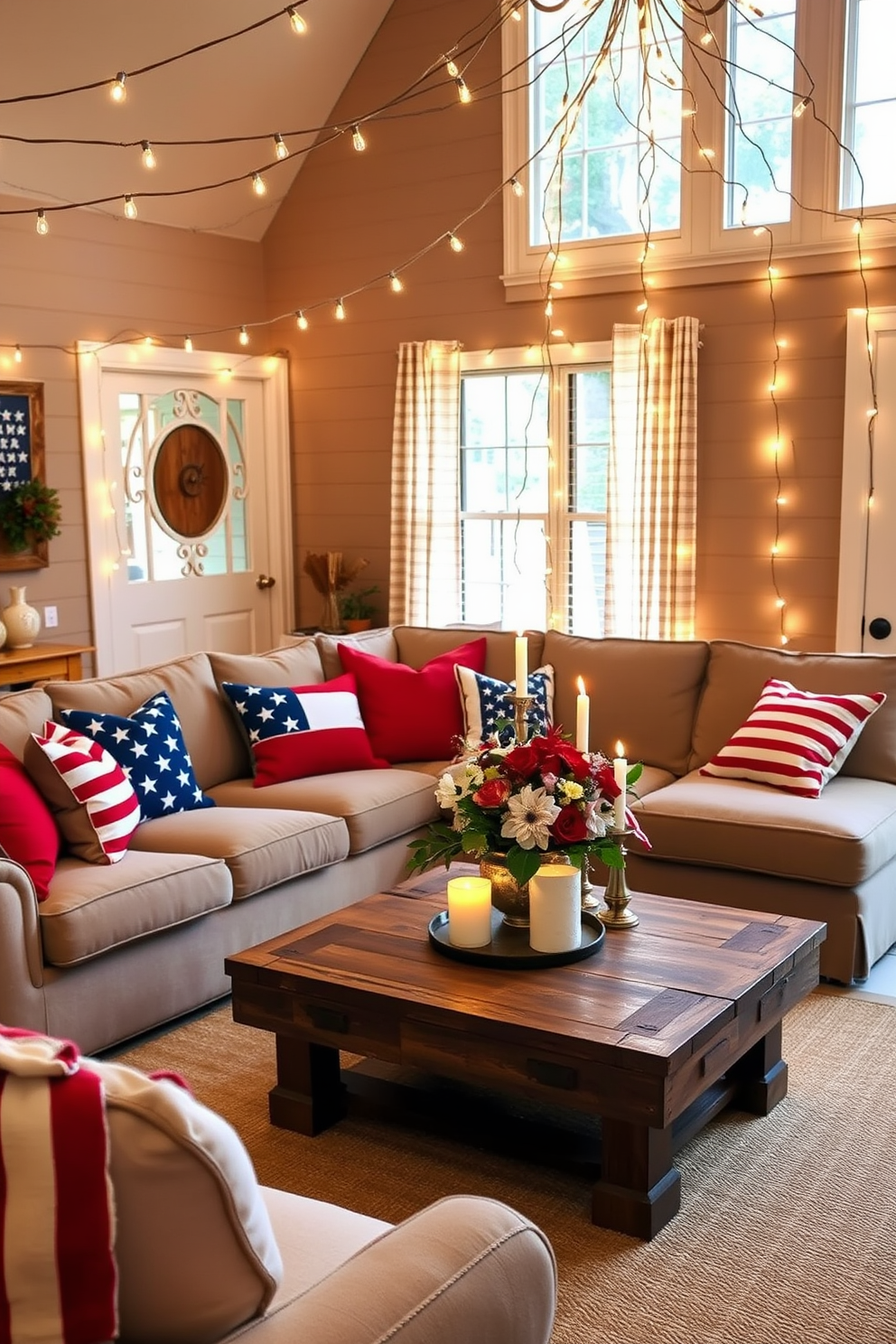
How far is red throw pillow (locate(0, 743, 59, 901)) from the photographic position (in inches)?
130

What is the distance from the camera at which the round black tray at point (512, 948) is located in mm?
2875

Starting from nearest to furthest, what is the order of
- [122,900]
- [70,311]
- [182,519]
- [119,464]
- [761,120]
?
[122,900], [761,120], [70,311], [119,464], [182,519]

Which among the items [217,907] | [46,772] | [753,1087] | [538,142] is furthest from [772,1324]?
[538,142]

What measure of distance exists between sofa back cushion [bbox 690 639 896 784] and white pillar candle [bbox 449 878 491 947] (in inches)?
75.8

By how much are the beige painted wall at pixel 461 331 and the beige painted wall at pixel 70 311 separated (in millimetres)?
770

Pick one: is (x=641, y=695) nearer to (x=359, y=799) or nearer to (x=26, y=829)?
(x=359, y=799)

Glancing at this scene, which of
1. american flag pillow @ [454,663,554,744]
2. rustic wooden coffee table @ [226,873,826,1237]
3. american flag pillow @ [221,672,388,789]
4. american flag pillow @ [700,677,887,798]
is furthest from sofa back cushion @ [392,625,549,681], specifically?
rustic wooden coffee table @ [226,873,826,1237]

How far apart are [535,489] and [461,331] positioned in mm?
860

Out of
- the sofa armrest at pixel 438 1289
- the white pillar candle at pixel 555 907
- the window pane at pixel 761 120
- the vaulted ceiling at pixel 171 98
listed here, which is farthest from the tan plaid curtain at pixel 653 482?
the sofa armrest at pixel 438 1289

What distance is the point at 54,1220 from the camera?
1120 millimetres

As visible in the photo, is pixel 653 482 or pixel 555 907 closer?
pixel 555 907

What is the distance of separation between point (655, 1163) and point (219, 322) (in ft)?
17.0

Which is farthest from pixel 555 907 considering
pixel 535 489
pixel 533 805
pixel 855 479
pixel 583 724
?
pixel 535 489

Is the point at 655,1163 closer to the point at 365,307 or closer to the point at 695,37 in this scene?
the point at 695,37
